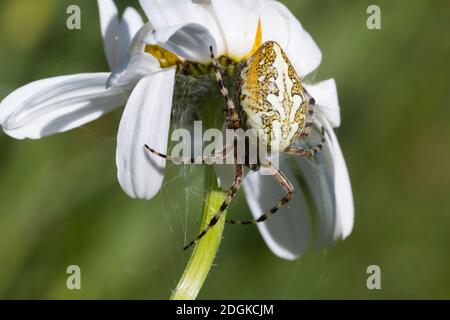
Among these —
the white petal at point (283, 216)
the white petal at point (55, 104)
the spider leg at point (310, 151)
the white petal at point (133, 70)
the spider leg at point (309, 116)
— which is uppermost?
the white petal at point (133, 70)

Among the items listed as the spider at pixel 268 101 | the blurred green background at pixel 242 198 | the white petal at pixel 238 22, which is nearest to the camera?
the spider at pixel 268 101

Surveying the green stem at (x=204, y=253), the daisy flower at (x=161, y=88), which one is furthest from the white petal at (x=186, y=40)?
the green stem at (x=204, y=253)

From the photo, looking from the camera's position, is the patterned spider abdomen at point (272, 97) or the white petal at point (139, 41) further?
the white petal at point (139, 41)

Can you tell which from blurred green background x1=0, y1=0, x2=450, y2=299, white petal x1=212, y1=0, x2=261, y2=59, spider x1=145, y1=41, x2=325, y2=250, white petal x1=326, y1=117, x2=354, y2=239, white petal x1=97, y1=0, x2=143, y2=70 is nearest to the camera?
Answer: spider x1=145, y1=41, x2=325, y2=250

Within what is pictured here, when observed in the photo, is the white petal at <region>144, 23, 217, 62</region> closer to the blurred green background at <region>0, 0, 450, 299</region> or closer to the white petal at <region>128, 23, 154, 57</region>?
the white petal at <region>128, 23, 154, 57</region>

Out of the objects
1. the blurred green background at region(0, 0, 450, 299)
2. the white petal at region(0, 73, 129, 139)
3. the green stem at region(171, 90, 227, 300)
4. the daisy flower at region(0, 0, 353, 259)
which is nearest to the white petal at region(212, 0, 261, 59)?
the daisy flower at region(0, 0, 353, 259)

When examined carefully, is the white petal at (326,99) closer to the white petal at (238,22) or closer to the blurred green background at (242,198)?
the white petal at (238,22)

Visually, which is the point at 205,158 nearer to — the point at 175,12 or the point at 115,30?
the point at 175,12
